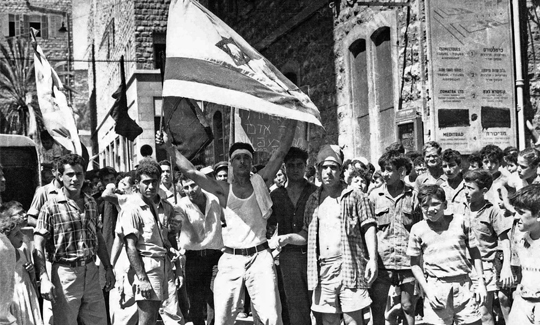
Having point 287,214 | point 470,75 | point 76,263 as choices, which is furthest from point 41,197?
point 470,75

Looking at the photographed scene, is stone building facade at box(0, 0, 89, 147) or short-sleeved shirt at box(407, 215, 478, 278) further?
stone building facade at box(0, 0, 89, 147)

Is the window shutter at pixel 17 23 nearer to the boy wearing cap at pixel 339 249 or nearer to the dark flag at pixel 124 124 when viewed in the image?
the dark flag at pixel 124 124

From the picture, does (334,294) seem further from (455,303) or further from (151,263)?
(151,263)

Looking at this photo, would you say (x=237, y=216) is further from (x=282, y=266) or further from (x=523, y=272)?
(x=523, y=272)

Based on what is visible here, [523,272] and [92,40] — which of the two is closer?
[523,272]

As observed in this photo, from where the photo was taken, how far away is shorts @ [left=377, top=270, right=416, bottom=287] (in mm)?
8945

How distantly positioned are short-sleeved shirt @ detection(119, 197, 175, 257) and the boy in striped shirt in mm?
2425

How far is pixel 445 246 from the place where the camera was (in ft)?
25.5

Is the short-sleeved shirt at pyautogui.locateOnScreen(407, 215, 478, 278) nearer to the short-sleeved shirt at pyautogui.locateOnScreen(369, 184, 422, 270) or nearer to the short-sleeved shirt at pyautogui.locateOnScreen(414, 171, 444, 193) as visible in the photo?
the short-sleeved shirt at pyautogui.locateOnScreen(369, 184, 422, 270)

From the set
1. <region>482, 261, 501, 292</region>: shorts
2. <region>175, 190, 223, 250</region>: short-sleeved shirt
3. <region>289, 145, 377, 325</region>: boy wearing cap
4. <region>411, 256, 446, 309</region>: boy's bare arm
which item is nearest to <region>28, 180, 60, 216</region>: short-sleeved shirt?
<region>175, 190, 223, 250</region>: short-sleeved shirt

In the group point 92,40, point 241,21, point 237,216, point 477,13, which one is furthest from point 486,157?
point 92,40

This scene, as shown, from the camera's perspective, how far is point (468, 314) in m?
7.68

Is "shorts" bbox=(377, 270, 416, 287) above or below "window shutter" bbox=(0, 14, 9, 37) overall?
below

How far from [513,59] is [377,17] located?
293 cm
